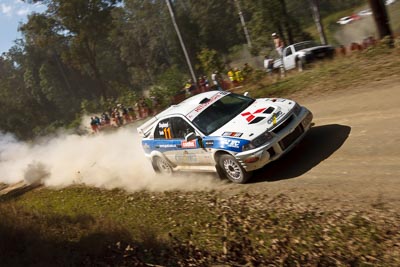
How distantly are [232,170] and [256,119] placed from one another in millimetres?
1238

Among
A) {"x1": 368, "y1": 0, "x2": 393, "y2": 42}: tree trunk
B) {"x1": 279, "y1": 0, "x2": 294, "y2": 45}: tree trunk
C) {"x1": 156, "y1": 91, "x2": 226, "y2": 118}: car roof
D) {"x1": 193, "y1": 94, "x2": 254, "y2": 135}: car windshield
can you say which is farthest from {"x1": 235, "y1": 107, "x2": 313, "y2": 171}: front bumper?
{"x1": 279, "y1": 0, "x2": 294, "y2": 45}: tree trunk

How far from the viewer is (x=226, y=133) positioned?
28.4ft

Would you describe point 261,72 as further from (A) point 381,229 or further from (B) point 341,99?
(A) point 381,229

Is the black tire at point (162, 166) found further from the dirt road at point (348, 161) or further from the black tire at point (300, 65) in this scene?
the black tire at point (300, 65)

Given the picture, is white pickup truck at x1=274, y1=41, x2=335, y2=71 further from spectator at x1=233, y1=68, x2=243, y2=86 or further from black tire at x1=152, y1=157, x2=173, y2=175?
black tire at x1=152, y1=157, x2=173, y2=175

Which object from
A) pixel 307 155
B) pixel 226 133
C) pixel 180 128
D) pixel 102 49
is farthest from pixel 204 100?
pixel 102 49

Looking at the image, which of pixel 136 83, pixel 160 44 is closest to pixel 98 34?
pixel 160 44

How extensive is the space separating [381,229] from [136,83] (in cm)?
7952

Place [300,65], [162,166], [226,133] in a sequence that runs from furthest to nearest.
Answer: [300,65]
[162,166]
[226,133]

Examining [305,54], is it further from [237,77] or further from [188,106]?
[188,106]

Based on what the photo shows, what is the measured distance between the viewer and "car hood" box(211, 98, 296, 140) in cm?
833

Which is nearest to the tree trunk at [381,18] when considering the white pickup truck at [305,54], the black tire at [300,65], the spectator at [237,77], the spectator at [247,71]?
the white pickup truck at [305,54]

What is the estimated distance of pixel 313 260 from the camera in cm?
522

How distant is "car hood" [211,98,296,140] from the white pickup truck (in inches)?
403
